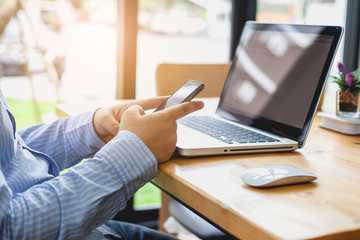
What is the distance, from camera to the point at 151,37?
7.75 ft

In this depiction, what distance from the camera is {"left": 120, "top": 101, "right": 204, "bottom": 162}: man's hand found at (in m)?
0.79

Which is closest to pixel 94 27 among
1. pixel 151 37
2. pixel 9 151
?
pixel 151 37

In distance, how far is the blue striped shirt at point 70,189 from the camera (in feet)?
2.18

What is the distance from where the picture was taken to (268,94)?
1.12 metres

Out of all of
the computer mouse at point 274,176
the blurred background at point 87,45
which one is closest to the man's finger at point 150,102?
the computer mouse at point 274,176

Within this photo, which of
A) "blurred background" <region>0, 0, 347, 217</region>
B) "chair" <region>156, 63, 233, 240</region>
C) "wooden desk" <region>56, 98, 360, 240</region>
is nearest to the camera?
"wooden desk" <region>56, 98, 360, 240</region>

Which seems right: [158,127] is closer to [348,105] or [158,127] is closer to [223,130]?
[223,130]

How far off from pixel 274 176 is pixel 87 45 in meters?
1.80

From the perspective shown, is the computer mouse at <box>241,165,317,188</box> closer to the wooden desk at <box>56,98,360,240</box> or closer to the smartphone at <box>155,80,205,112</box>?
the wooden desk at <box>56,98,360,240</box>

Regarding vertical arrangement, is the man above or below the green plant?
below

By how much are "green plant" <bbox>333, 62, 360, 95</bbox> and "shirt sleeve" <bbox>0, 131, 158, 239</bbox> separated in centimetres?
69

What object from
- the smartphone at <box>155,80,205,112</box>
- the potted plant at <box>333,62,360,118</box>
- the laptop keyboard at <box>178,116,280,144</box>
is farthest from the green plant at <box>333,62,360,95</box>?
the smartphone at <box>155,80,205,112</box>

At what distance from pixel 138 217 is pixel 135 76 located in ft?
2.50

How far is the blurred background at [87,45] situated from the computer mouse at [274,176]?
1504 millimetres
